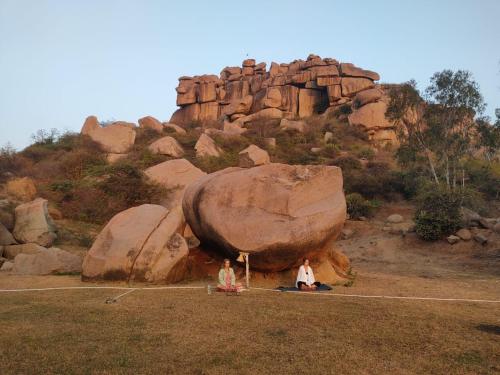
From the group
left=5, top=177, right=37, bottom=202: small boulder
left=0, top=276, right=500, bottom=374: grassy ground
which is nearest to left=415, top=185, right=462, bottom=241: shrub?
left=0, top=276, right=500, bottom=374: grassy ground

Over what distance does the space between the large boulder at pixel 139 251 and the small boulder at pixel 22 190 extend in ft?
45.3

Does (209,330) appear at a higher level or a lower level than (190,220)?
lower

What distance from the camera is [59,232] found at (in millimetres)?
17984

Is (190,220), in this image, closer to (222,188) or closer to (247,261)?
(222,188)

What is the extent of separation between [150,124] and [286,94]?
1655 cm

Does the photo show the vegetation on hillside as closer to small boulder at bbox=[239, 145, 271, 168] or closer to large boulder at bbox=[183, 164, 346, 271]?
small boulder at bbox=[239, 145, 271, 168]

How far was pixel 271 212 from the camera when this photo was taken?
34.7 ft

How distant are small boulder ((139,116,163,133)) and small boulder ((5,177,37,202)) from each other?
575 inches

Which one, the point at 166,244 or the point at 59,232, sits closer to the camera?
the point at 166,244

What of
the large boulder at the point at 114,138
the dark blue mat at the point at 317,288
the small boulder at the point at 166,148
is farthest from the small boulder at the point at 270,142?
the dark blue mat at the point at 317,288

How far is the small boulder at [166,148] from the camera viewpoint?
30156mm

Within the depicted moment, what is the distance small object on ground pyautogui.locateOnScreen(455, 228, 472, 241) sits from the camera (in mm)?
17453

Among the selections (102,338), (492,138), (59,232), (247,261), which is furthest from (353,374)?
(492,138)

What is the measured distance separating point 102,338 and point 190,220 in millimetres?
6719
